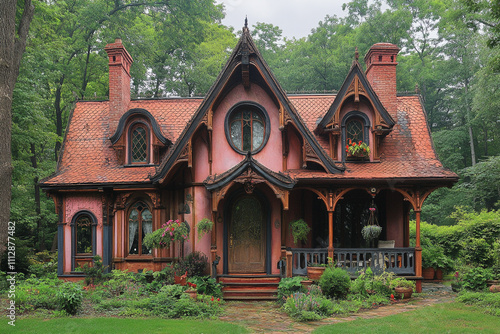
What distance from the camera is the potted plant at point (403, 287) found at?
13.0 m

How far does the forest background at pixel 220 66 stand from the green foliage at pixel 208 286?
11.3 meters

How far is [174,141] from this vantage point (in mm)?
17219

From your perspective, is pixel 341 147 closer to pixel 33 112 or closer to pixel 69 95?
pixel 33 112

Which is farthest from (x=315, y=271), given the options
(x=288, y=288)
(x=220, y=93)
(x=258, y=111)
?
(x=220, y=93)

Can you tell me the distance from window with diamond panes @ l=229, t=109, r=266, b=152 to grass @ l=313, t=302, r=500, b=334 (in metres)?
7.16

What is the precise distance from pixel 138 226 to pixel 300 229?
6088mm

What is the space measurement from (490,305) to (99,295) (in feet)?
35.5

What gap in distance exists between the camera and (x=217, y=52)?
35.3 m

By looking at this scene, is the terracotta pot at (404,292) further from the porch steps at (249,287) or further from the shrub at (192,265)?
the shrub at (192,265)

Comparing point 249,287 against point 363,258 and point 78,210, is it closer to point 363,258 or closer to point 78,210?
point 363,258

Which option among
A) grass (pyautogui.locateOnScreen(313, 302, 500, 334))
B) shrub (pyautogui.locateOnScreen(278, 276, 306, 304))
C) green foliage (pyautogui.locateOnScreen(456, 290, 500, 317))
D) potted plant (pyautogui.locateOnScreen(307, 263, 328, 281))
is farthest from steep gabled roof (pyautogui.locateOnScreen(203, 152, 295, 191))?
green foliage (pyautogui.locateOnScreen(456, 290, 500, 317))

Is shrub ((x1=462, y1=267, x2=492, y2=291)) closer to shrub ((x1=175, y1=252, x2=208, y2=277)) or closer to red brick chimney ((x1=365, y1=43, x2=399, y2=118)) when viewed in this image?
red brick chimney ((x1=365, y1=43, x2=399, y2=118))

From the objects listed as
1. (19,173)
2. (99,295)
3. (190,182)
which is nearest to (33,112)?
(19,173)

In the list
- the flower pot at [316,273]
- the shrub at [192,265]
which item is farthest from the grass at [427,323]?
the shrub at [192,265]
